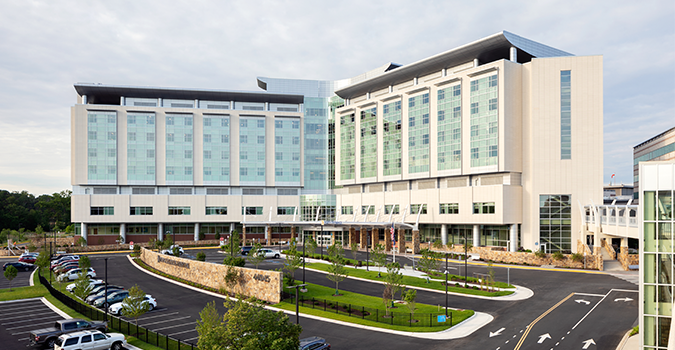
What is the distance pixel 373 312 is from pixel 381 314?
2.80ft

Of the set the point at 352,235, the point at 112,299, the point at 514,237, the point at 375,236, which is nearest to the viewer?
the point at 112,299

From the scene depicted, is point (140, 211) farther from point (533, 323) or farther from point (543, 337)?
point (543, 337)

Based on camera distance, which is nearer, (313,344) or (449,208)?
(313,344)

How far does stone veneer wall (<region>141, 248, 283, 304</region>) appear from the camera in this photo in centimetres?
4428

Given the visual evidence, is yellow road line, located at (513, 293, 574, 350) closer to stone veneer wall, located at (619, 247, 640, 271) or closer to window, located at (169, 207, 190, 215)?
stone veneer wall, located at (619, 247, 640, 271)

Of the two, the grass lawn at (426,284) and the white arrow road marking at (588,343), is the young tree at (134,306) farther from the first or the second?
the white arrow road marking at (588,343)

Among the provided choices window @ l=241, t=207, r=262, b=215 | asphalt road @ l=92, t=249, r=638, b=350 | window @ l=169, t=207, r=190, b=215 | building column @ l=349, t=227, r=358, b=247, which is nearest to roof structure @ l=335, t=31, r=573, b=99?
building column @ l=349, t=227, r=358, b=247

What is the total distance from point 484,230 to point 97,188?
86983 millimetres

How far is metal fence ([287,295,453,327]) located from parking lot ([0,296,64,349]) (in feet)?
70.9

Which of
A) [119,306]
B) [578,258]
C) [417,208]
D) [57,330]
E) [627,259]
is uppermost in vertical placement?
[417,208]

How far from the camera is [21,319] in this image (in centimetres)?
3838

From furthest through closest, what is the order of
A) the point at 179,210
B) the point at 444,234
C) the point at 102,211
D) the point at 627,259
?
the point at 179,210 < the point at 102,211 < the point at 444,234 < the point at 627,259

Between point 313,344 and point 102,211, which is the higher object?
point 102,211

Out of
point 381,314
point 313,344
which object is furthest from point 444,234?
point 313,344
